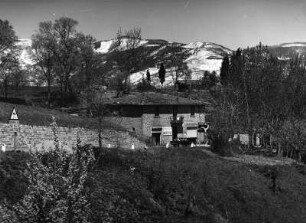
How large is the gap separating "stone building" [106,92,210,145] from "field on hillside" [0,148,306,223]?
19562 mm

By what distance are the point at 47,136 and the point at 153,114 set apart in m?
24.1

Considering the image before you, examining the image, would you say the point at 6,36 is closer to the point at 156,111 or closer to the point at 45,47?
the point at 45,47

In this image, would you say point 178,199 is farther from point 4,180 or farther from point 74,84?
point 74,84

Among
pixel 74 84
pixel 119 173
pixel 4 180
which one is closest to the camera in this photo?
pixel 4 180

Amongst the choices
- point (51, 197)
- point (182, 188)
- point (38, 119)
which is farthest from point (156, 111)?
point (51, 197)

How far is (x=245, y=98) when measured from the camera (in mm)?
59844

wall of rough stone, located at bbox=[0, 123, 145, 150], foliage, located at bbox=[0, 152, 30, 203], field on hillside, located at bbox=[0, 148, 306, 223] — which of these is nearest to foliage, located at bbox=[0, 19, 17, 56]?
wall of rough stone, located at bbox=[0, 123, 145, 150]

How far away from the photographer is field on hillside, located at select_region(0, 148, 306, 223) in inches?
968

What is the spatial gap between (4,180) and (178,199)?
35.0 ft

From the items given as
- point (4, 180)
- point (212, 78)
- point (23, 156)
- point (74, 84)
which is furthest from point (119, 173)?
point (212, 78)

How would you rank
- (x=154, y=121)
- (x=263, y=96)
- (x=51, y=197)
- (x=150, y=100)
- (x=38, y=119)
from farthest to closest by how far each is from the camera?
(x=150, y=100) → (x=154, y=121) → (x=263, y=96) → (x=38, y=119) → (x=51, y=197)

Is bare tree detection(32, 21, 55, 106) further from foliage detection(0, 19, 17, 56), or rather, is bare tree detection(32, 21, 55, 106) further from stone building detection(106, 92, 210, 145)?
stone building detection(106, 92, 210, 145)

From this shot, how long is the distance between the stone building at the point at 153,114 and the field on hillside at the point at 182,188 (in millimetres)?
19562

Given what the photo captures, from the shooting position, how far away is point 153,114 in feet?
205
